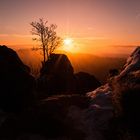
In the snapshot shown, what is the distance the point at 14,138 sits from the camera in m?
16.3

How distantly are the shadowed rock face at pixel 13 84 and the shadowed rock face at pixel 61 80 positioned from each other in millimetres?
15402

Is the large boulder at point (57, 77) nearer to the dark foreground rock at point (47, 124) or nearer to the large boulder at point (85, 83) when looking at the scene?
the large boulder at point (85, 83)

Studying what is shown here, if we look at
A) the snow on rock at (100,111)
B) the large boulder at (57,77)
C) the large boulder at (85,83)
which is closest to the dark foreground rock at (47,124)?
the snow on rock at (100,111)

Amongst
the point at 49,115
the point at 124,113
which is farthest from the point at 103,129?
the point at 49,115

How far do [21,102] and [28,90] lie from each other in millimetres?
1156

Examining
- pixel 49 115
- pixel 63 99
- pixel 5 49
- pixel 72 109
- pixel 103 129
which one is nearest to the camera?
pixel 103 129

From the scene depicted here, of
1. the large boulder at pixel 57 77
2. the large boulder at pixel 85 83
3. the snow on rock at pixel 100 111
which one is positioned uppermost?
the snow on rock at pixel 100 111

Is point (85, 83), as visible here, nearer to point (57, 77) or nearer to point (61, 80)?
point (61, 80)

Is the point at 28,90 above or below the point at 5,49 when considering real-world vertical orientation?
below

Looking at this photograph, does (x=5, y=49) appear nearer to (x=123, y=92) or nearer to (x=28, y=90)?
(x=28, y=90)

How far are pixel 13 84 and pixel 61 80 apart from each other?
19282mm

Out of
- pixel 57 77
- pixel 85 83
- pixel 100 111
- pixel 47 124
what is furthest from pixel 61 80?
pixel 47 124

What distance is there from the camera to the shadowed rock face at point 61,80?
38.3m

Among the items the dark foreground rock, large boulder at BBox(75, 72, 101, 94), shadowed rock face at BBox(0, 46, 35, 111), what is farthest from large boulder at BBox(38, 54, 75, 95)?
the dark foreground rock
